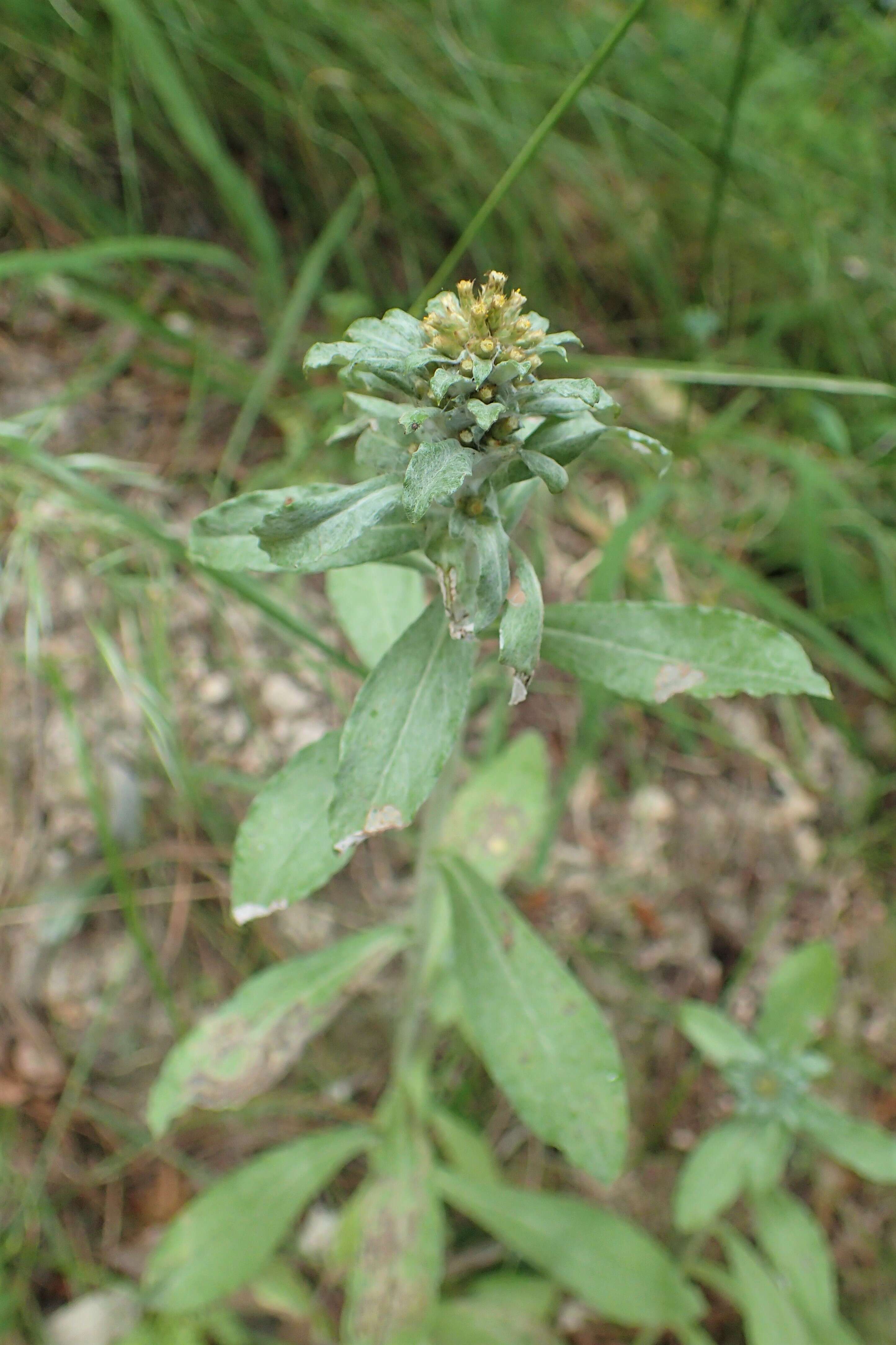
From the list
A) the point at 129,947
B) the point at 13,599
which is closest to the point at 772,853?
the point at 129,947

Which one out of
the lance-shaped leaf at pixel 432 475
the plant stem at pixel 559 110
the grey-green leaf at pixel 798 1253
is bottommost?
the grey-green leaf at pixel 798 1253

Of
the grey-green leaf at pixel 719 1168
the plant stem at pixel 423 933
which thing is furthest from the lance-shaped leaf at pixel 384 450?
the grey-green leaf at pixel 719 1168

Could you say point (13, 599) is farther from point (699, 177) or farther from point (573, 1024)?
point (699, 177)

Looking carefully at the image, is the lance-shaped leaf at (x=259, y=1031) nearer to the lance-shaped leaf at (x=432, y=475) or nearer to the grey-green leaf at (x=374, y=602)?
the grey-green leaf at (x=374, y=602)

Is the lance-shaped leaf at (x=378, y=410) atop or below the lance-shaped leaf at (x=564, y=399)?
below

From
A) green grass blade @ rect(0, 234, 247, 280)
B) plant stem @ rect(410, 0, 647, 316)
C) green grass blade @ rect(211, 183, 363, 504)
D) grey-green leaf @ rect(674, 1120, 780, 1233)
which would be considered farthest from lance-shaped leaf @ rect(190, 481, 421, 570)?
grey-green leaf @ rect(674, 1120, 780, 1233)

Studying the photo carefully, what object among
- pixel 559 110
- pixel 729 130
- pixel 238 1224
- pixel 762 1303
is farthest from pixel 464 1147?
pixel 729 130

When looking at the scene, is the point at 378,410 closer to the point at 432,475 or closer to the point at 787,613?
the point at 432,475
